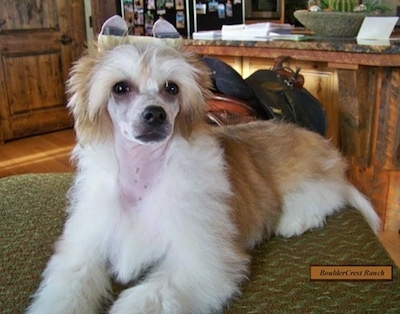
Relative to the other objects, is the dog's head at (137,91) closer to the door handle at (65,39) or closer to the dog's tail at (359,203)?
the dog's tail at (359,203)

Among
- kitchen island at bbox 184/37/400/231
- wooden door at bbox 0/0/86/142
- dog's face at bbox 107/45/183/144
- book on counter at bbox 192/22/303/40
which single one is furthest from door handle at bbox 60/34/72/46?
dog's face at bbox 107/45/183/144

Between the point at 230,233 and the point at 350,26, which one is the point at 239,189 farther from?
the point at 350,26

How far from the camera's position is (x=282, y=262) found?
108cm

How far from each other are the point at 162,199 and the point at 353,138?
122 cm

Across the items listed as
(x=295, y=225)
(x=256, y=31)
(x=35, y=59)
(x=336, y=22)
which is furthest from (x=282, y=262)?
(x=35, y=59)

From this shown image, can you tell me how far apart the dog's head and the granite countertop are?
49 cm

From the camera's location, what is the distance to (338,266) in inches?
40.7

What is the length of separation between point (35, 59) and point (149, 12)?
1091 mm

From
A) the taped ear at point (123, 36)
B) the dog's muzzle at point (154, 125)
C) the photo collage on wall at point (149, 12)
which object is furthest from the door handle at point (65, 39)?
the dog's muzzle at point (154, 125)

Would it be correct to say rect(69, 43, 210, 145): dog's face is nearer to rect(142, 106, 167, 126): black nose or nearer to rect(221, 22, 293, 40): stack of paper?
rect(142, 106, 167, 126): black nose

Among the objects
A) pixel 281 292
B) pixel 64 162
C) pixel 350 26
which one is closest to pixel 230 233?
pixel 281 292

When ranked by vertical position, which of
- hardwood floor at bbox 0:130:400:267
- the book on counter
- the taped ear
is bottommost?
hardwood floor at bbox 0:130:400:267

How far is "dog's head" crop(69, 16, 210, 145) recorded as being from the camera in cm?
96

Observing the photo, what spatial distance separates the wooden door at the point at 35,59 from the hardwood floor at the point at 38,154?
0.46ft
